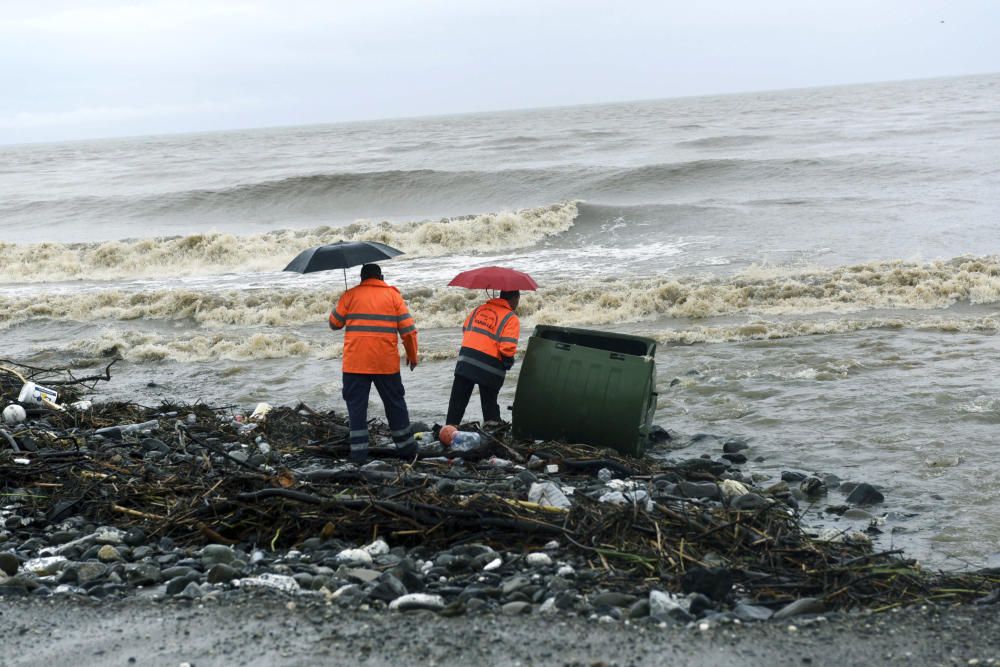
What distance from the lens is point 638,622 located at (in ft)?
13.5

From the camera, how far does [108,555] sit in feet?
16.6

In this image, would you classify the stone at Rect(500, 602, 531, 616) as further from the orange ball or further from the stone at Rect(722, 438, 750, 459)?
the stone at Rect(722, 438, 750, 459)

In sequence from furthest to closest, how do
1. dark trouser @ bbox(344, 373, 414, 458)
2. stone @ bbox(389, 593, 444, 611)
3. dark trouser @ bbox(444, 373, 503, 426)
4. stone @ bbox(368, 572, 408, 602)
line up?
dark trouser @ bbox(444, 373, 503, 426)
dark trouser @ bbox(344, 373, 414, 458)
stone @ bbox(368, 572, 408, 602)
stone @ bbox(389, 593, 444, 611)

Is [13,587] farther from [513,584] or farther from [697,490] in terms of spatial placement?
[697,490]

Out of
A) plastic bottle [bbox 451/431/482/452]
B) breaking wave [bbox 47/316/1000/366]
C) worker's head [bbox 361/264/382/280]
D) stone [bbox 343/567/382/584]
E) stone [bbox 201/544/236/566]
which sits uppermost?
worker's head [bbox 361/264/382/280]

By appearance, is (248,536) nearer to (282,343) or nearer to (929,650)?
(929,650)

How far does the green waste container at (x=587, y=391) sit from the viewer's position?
7.13 metres

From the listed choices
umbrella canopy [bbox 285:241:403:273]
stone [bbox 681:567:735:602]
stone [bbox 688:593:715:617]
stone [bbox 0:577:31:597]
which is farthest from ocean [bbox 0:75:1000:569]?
stone [bbox 0:577:31:597]

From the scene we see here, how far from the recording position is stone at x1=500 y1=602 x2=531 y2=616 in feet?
13.9

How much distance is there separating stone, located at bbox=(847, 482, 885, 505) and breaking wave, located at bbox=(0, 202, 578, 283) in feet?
58.5

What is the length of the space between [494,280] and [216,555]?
3329 millimetres

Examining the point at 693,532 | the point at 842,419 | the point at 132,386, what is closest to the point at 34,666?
the point at 693,532

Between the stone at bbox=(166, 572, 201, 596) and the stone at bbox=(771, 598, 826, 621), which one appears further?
the stone at bbox=(166, 572, 201, 596)

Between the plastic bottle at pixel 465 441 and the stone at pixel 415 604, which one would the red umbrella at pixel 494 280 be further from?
the stone at pixel 415 604
